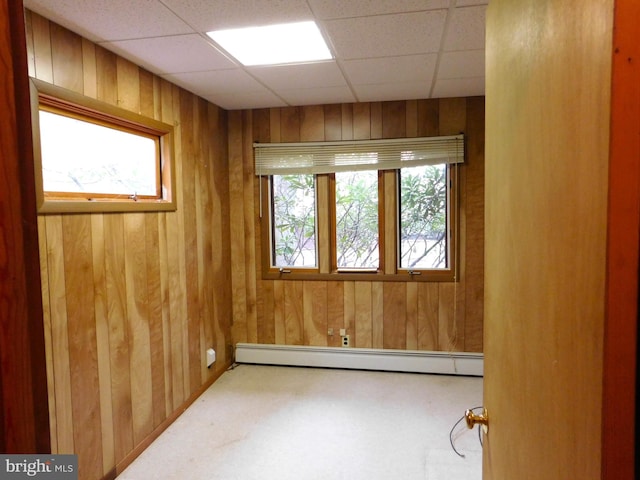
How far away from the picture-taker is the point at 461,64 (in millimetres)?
2576

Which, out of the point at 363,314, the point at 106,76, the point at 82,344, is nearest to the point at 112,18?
the point at 106,76

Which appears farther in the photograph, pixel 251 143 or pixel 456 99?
pixel 251 143

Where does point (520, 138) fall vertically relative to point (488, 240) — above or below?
above

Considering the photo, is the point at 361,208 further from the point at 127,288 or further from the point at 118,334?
the point at 118,334

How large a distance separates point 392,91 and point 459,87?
0.51 meters

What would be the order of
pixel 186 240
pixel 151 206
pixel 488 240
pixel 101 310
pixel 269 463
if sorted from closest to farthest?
pixel 488 240, pixel 101 310, pixel 269 463, pixel 151 206, pixel 186 240

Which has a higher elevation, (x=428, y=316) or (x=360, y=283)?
(x=360, y=283)

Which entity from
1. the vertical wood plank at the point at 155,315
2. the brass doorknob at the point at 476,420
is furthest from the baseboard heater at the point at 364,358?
the brass doorknob at the point at 476,420

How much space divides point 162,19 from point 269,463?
7.92 ft

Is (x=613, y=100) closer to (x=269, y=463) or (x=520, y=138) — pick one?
(x=520, y=138)

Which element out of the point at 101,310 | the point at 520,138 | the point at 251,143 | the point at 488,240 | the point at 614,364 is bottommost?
the point at 101,310

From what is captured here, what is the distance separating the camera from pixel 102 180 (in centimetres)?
229

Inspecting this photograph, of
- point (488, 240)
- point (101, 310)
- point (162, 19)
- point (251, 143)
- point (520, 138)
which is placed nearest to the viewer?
point (520, 138)

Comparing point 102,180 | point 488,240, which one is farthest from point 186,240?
point 488,240
